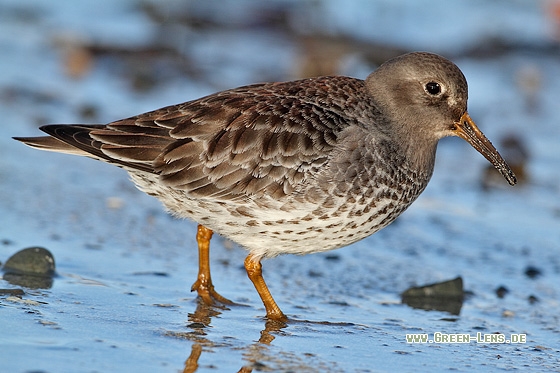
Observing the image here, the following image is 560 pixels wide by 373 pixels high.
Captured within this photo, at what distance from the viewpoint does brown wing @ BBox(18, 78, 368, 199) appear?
6.29 metres

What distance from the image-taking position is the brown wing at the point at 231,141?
629 centimetres

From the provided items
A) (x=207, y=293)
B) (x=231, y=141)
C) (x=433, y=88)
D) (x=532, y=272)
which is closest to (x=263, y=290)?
(x=207, y=293)

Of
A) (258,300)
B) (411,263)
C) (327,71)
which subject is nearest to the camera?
(258,300)

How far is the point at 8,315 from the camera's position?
555 centimetres

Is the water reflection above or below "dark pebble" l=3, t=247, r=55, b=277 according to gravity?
below

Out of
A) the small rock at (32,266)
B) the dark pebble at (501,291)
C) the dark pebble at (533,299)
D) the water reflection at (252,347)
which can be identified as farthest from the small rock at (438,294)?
the small rock at (32,266)

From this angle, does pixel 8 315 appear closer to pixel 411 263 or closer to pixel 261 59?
pixel 411 263

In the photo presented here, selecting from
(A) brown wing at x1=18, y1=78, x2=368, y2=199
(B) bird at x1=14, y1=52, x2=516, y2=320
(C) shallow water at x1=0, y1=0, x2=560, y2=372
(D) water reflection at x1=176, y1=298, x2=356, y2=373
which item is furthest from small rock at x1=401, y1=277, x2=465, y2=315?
(A) brown wing at x1=18, y1=78, x2=368, y2=199

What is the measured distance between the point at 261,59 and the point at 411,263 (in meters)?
7.00

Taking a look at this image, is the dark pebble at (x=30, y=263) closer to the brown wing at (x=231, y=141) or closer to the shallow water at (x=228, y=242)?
the shallow water at (x=228, y=242)

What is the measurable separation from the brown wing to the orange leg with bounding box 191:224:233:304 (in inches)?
24.1

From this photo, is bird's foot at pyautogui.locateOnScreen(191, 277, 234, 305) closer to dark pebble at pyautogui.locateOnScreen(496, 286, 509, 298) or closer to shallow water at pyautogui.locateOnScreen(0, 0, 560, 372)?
shallow water at pyautogui.locateOnScreen(0, 0, 560, 372)

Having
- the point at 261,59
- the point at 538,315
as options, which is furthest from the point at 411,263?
the point at 261,59

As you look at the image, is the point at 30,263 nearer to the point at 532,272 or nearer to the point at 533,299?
the point at 533,299
